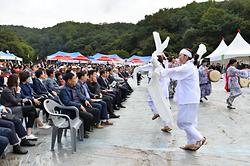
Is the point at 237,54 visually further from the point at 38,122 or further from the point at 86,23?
the point at 86,23

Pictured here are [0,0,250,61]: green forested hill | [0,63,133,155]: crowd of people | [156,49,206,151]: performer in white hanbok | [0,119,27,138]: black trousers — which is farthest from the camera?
[0,0,250,61]: green forested hill

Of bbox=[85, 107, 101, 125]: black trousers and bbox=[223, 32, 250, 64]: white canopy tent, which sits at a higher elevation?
bbox=[223, 32, 250, 64]: white canopy tent

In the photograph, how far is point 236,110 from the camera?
10.8 m

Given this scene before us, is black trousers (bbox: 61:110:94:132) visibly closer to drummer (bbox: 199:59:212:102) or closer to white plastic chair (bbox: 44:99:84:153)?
white plastic chair (bbox: 44:99:84:153)

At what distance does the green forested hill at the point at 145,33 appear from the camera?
5524 centimetres

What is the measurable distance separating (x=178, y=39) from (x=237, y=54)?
46.2m

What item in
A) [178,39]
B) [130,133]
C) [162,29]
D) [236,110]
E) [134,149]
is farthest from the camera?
[162,29]

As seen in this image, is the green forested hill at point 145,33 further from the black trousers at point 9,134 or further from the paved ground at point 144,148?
the black trousers at point 9,134

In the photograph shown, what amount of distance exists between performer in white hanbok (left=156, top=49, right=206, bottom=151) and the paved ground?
0.24 metres

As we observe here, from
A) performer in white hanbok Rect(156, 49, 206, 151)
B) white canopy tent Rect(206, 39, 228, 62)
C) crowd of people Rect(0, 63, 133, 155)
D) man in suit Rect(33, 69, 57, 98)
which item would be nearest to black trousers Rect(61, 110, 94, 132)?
crowd of people Rect(0, 63, 133, 155)

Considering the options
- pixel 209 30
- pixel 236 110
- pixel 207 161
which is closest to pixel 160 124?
pixel 207 161

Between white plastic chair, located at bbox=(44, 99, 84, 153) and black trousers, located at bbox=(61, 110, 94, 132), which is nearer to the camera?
white plastic chair, located at bbox=(44, 99, 84, 153)

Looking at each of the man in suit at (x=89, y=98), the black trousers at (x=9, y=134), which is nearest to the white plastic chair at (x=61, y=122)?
the black trousers at (x=9, y=134)

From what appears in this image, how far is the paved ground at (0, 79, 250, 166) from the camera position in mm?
5246
